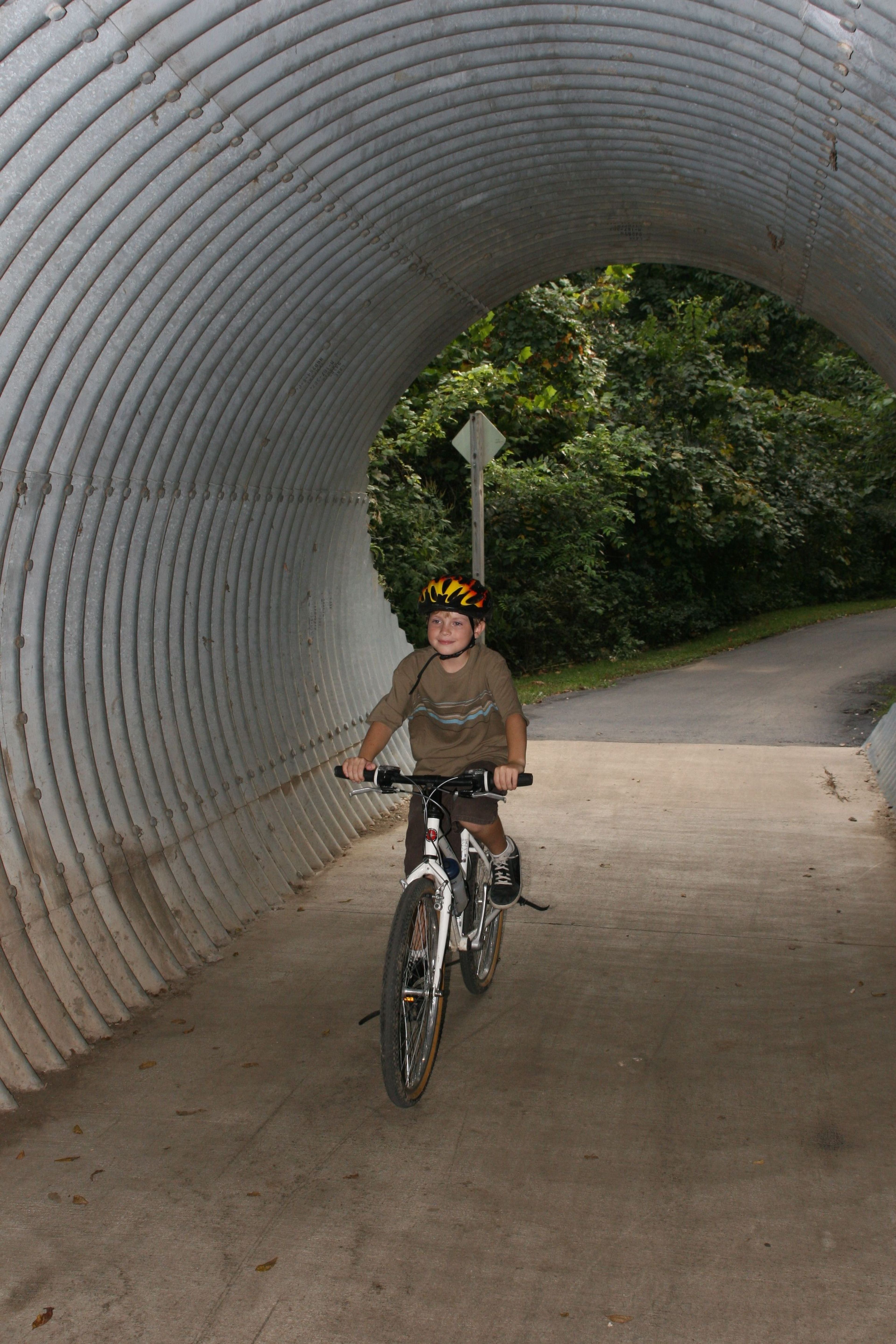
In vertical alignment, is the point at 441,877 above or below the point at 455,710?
below

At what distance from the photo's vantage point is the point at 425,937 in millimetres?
4707

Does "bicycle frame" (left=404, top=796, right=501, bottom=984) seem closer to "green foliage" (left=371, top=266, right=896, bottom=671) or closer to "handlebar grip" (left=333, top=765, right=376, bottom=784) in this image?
"handlebar grip" (left=333, top=765, right=376, bottom=784)

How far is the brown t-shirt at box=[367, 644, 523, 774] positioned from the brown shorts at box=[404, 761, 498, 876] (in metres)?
0.09

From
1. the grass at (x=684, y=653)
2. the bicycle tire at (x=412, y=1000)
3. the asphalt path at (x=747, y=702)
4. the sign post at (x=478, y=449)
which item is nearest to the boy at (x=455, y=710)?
the bicycle tire at (x=412, y=1000)

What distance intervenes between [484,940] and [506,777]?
117cm

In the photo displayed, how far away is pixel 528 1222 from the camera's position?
3797 mm

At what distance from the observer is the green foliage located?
692 inches

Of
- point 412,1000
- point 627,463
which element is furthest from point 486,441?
point 627,463

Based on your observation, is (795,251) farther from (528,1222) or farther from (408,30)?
(528,1222)

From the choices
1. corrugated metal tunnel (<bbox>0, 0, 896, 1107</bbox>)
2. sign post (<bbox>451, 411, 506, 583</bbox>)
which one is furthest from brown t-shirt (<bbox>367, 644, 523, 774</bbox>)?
sign post (<bbox>451, 411, 506, 583</bbox>)

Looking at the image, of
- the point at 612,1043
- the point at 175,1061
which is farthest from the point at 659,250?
the point at 175,1061

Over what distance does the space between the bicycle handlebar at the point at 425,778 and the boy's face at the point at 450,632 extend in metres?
0.54

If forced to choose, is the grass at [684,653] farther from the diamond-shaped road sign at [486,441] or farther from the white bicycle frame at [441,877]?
the white bicycle frame at [441,877]

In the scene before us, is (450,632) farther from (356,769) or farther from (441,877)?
(441,877)
